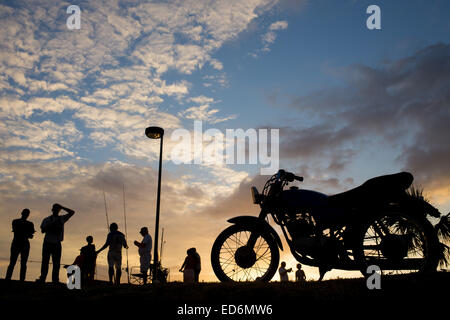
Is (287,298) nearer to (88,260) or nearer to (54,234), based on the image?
(54,234)

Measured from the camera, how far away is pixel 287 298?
4.72m

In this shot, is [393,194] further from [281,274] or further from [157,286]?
[281,274]

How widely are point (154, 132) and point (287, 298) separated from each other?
1118cm

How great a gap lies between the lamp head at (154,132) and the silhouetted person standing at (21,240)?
5738 mm

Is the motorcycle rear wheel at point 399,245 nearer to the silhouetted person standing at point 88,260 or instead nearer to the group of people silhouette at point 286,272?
the group of people silhouette at point 286,272

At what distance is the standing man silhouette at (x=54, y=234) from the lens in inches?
389

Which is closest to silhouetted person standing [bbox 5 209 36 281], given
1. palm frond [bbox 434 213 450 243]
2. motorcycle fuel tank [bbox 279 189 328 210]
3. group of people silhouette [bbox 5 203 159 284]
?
group of people silhouette [bbox 5 203 159 284]

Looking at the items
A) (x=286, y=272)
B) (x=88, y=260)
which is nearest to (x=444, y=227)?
(x=286, y=272)

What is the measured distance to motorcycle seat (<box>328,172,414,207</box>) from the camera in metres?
5.91

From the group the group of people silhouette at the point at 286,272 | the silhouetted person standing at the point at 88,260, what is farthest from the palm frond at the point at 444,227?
the silhouetted person standing at the point at 88,260

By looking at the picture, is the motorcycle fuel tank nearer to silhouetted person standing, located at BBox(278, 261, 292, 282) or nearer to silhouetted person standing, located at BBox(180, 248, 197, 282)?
silhouetted person standing, located at BBox(180, 248, 197, 282)

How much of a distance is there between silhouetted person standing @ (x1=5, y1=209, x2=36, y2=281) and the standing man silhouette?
0.57 metres

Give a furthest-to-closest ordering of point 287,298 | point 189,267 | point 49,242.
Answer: point 189,267 < point 49,242 < point 287,298
